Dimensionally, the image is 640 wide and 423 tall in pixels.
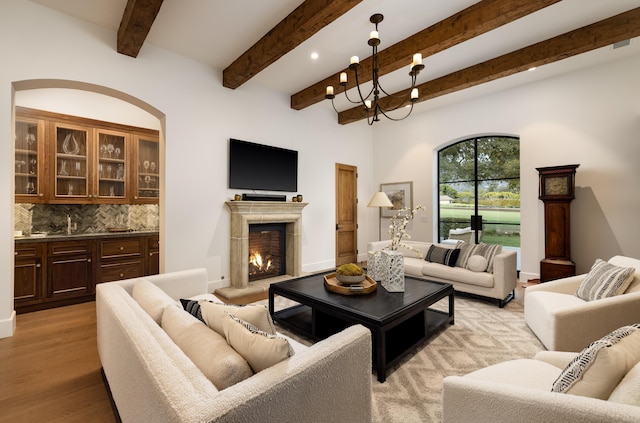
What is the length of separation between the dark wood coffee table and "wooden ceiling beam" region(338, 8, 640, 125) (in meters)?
3.10

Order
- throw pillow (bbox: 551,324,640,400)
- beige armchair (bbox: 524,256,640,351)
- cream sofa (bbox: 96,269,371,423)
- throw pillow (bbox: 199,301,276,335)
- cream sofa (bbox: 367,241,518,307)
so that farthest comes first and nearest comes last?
cream sofa (bbox: 367,241,518,307) < beige armchair (bbox: 524,256,640,351) < throw pillow (bbox: 199,301,276,335) < throw pillow (bbox: 551,324,640,400) < cream sofa (bbox: 96,269,371,423)

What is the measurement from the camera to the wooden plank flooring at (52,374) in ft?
6.00

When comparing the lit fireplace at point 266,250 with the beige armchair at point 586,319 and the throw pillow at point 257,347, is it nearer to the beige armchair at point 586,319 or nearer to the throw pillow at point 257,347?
the throw pillow at point 257,347

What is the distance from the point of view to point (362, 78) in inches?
158

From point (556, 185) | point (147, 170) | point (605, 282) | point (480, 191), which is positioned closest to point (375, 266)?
point (605, 282)

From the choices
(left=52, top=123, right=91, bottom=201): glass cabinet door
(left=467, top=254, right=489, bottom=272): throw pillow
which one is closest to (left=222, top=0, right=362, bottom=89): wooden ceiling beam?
(left=52, top=123, right=91, bottom=201): glass cabinet door

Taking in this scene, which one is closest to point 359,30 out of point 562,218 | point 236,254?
point 236,254

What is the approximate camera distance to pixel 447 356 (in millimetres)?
2408

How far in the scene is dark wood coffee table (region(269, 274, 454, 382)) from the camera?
2.15 metres

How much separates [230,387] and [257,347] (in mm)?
227

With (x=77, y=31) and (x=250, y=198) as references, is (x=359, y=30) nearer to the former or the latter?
(x=250, y=198)

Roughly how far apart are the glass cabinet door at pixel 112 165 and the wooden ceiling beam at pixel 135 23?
150 cm

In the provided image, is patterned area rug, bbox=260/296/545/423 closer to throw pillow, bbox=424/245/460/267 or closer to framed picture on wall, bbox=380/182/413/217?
throw pillow, bbox=424/245/460/267

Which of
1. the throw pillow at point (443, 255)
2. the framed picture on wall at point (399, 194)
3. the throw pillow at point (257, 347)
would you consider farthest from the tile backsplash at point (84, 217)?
the framed picture on wall at point (399, 194)
